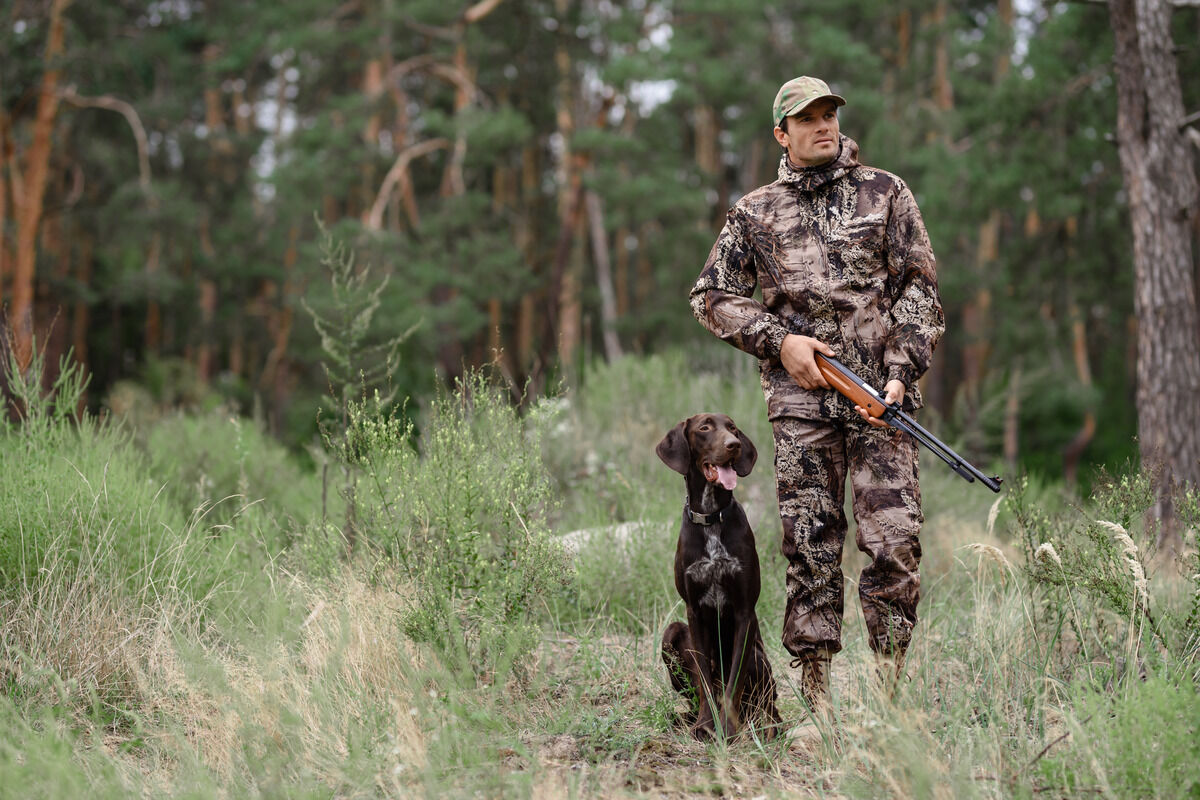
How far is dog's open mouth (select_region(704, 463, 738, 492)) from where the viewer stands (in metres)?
3.48

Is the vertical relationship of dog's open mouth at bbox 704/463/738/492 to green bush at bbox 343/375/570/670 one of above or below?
above

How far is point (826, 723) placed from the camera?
132 inches

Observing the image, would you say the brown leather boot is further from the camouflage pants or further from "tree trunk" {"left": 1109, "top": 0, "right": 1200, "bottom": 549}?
"tree trunk" {"left": 1109, "top": 0, "right": 1200, "bottom": 549}

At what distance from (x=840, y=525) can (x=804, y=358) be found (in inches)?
26.6

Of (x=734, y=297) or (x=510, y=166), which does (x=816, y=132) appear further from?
(x=510, y=166)

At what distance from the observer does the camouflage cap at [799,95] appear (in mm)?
3752

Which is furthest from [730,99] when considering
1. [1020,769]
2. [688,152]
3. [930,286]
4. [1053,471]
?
[1020,769]

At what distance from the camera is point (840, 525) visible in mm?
3908

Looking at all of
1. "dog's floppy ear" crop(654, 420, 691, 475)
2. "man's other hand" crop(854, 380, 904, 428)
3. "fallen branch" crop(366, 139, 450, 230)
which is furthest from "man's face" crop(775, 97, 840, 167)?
"fallen branch" crop(366, 139, 450, 230)

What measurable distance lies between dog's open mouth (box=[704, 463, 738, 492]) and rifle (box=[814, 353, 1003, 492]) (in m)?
0.50

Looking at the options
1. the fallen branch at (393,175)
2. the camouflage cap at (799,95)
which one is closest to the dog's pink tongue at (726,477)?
the camouflage cap at (799,95)

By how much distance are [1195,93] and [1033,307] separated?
528cm

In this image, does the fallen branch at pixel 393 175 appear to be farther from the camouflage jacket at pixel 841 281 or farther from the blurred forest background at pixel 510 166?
the camouflage jacket at pixel 841 281

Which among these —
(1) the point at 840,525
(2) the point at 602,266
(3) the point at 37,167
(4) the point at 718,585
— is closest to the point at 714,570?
(4) the point at 718,585
